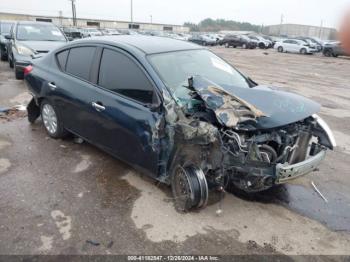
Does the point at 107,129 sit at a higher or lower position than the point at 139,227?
higher

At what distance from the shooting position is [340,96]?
10.3m

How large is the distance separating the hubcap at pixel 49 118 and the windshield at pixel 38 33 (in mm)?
5992

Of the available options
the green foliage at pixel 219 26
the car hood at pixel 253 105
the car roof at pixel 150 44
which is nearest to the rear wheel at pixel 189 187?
the car hood at pixel 253 105

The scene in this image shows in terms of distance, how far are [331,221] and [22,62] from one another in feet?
28.5

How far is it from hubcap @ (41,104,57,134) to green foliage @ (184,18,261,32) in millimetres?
93467

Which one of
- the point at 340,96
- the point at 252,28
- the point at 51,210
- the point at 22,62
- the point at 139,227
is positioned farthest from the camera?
the point at 252,28

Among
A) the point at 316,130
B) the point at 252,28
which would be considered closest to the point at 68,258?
the point at 316,130

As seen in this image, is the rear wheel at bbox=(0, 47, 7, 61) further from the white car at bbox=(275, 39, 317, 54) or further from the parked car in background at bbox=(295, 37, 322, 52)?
the parked car in background at bbox=(295, 37, 322, 52)

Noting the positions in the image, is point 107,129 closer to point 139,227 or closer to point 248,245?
point 139,227

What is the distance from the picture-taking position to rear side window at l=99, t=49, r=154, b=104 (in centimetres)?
363

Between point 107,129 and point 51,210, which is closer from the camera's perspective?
point 51,210

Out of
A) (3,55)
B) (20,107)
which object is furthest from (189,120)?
(3,55)

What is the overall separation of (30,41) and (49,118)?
583cm

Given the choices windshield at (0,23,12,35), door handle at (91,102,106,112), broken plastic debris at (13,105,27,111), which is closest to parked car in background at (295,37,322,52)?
windshield at (0,23,12,35)
